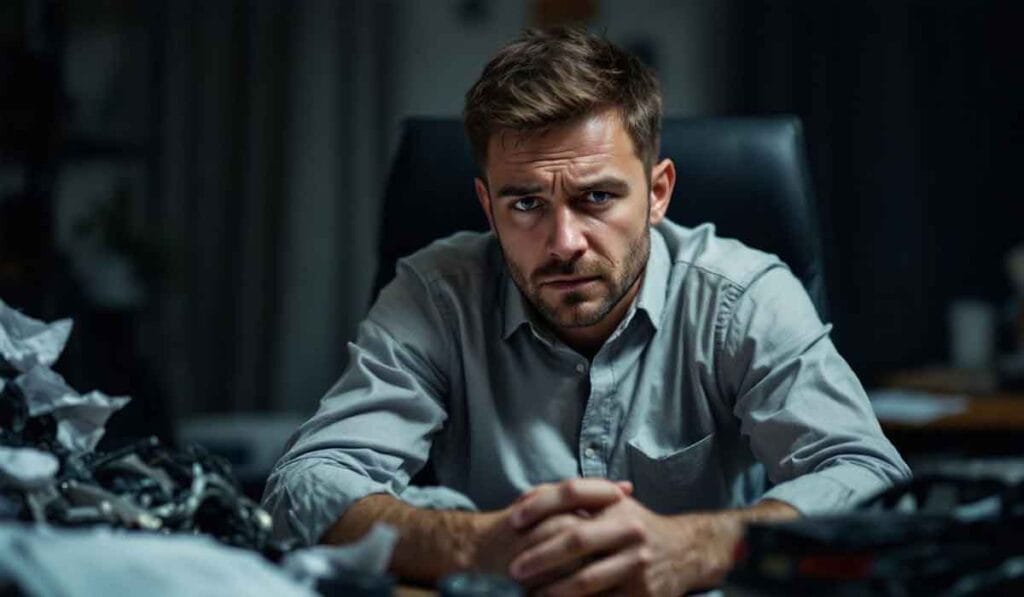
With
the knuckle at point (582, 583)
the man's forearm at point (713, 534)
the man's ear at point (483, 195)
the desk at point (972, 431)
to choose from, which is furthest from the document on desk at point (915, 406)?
the knuckle at point (582, 583)

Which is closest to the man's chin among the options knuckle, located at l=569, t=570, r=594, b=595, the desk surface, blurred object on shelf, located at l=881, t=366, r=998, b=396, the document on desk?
knuckle, located at l=569, t=570, r=594, b=595

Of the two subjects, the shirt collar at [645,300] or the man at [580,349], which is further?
the shirt collar at [645,300]

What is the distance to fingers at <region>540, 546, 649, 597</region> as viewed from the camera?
1.01m

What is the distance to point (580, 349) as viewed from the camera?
5.24ft

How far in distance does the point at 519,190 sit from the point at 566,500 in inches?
18.7

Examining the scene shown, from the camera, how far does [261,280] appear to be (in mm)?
3842

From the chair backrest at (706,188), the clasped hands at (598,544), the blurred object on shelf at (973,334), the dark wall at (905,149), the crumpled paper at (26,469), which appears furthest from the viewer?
the dark wall at (905,149)

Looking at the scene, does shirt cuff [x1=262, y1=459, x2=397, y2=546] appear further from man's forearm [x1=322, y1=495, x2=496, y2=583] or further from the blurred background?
the blurred background

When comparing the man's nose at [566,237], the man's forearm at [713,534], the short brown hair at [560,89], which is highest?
the short brown hair at [560,89]

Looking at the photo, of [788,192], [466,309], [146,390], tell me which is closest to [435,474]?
[466,309]

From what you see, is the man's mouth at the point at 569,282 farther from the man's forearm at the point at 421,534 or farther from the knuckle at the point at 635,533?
the knuckle at the point at 635,533

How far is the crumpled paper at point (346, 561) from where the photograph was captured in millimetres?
826

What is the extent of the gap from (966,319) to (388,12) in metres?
1.90

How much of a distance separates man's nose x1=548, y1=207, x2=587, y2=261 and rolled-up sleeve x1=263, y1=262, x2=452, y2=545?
21 cm
